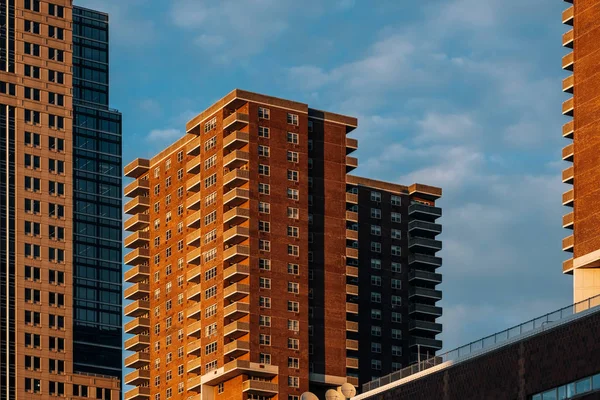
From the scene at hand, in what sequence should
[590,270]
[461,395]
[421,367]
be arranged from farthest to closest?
[590,270] < [421,367] < [461,395]

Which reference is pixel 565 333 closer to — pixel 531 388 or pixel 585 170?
pixel 531 388

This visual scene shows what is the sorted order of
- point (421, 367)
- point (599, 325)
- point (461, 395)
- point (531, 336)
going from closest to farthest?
point (599, 325), point (531, 336), point (461, 395), point (421, 367)

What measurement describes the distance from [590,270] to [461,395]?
3128 inches

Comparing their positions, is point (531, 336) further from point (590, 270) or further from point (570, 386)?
point (590, 270)

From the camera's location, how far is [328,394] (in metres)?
127

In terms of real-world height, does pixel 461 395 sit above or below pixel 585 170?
below

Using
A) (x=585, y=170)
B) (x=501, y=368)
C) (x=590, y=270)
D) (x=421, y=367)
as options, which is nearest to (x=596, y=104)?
(x=585, y=170)

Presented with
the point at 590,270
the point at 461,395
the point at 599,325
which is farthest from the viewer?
the point at 590,270

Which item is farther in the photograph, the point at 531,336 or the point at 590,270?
the point at 590,270

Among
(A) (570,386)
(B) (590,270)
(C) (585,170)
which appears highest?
(C) (585,170)

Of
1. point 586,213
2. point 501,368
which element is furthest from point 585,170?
point 501,368

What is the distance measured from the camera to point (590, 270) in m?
195

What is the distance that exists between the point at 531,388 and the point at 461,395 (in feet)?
30.6

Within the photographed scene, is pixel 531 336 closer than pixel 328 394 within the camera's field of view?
Yes
